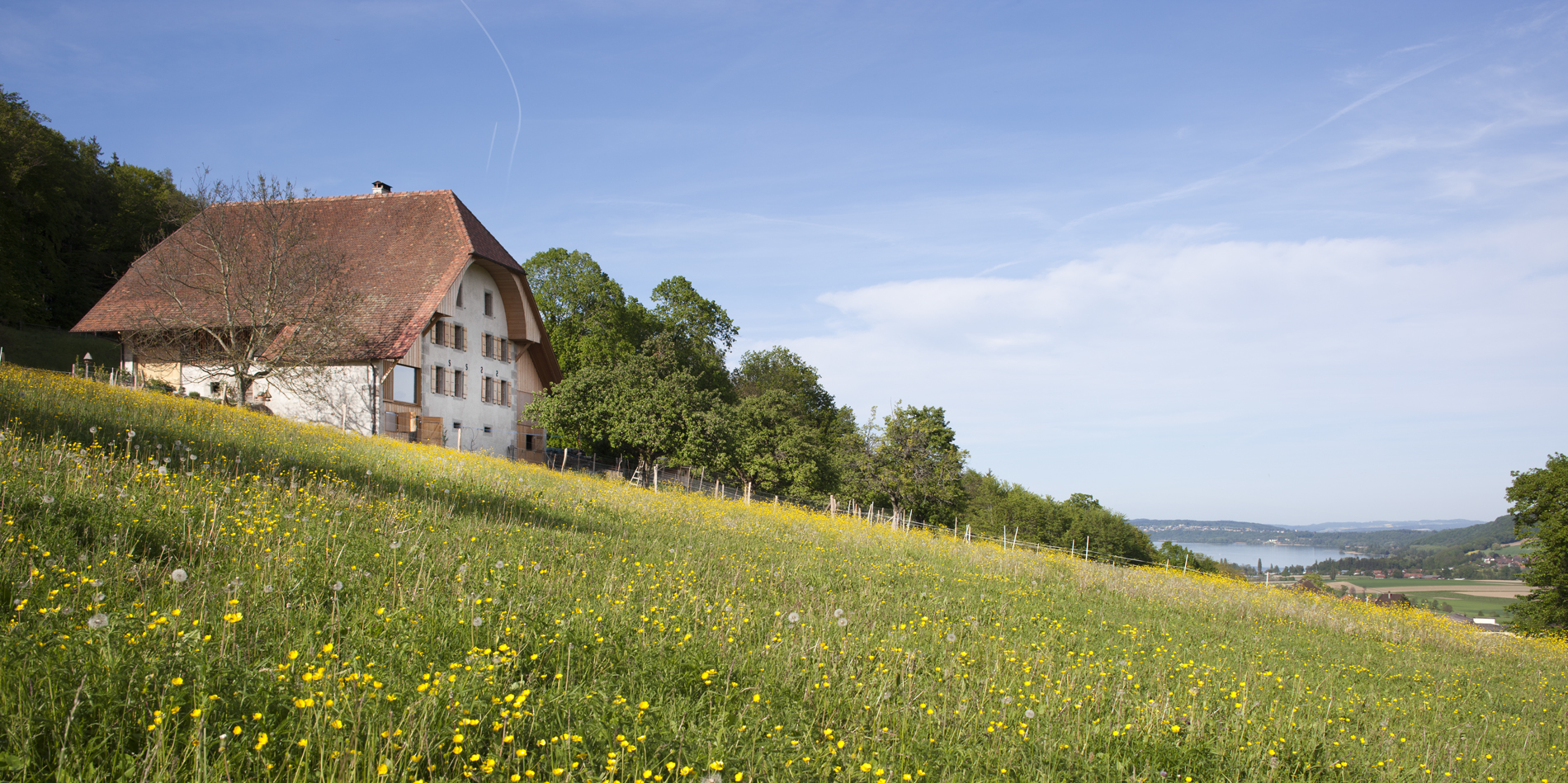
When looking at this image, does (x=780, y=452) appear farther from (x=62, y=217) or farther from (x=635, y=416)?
(x=62, y=217)

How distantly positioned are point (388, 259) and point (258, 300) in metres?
7.51

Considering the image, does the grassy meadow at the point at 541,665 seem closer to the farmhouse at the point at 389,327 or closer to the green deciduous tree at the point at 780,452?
the farmhouse at the point at 389,327

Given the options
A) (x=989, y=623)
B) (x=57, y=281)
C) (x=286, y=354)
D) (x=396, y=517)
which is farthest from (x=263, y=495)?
(x=57, y=281)

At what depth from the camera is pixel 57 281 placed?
1682 inches

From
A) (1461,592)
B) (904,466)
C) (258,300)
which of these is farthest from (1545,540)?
(1461,592)

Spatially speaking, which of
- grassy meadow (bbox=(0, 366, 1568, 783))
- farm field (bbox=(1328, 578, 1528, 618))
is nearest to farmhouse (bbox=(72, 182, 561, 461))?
grassy meadow (bbox=(0, 366, 1568, 783))

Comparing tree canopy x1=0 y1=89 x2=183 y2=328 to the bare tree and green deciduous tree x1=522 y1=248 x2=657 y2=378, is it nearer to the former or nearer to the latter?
the bare tree

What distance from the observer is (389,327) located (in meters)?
31.8

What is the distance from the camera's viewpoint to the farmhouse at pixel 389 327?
30.4 m

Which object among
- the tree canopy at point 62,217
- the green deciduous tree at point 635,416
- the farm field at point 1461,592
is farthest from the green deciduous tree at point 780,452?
the farm field at point 1461,592

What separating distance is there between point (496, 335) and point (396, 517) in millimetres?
31325

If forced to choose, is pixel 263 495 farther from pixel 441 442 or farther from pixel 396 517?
pixel 441 442

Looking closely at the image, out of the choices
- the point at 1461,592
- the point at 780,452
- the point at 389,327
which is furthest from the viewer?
the point at 1461,592

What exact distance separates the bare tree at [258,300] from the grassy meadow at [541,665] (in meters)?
17.0
